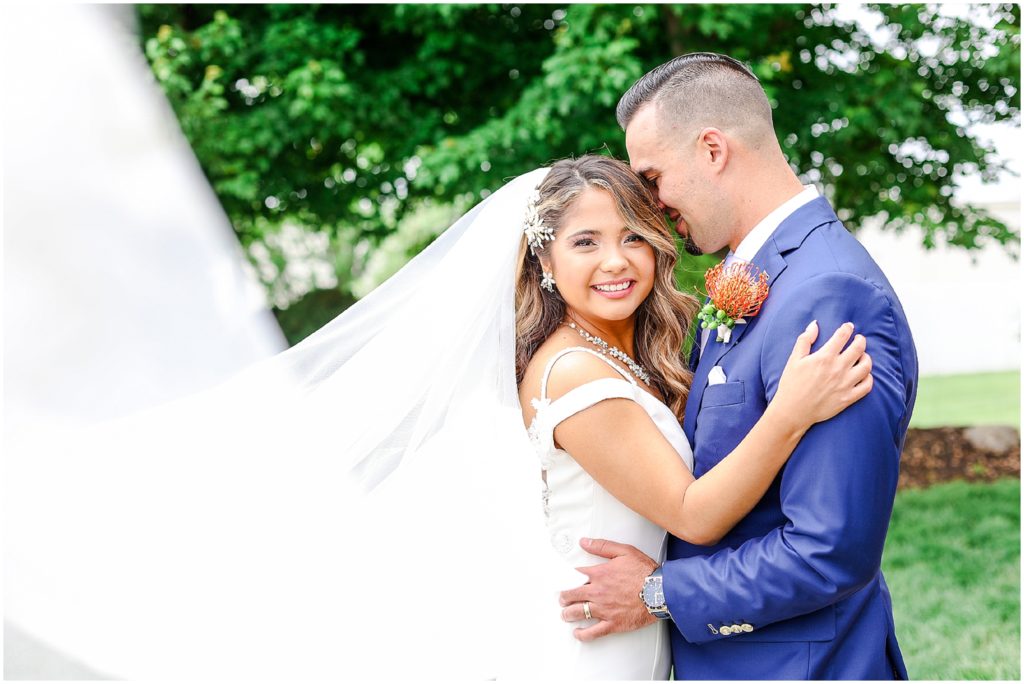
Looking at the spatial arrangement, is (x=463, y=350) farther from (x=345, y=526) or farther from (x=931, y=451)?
(x=931, y=451)

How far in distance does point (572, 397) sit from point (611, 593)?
58cm

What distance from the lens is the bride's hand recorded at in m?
2.24

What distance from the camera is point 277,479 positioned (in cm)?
312

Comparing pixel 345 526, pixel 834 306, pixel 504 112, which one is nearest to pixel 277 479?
pixel 345 526

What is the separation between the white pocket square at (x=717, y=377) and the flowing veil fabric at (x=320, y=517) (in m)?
0.62

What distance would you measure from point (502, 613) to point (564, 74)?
533 cm

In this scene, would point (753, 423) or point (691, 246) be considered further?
point (691, 246)

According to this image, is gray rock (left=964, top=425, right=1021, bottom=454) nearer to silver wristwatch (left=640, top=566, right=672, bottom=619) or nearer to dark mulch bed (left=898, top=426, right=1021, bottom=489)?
dark mulch bed (left=898, top=426, right=1021, bottom=489)

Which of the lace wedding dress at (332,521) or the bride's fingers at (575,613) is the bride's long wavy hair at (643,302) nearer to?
the lace wedding dress at (332,521)

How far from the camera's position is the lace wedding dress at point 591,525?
112 inches

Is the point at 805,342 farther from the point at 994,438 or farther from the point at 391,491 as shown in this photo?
the point at 994,438

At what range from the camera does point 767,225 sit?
2.75 metres

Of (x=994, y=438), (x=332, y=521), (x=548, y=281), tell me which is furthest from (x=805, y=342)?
(x=994, y=438)

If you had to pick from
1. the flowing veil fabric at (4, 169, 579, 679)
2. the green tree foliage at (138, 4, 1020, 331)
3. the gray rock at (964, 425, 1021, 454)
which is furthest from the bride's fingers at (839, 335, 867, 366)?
the gray rock at (964, 425, 1021, 454)
